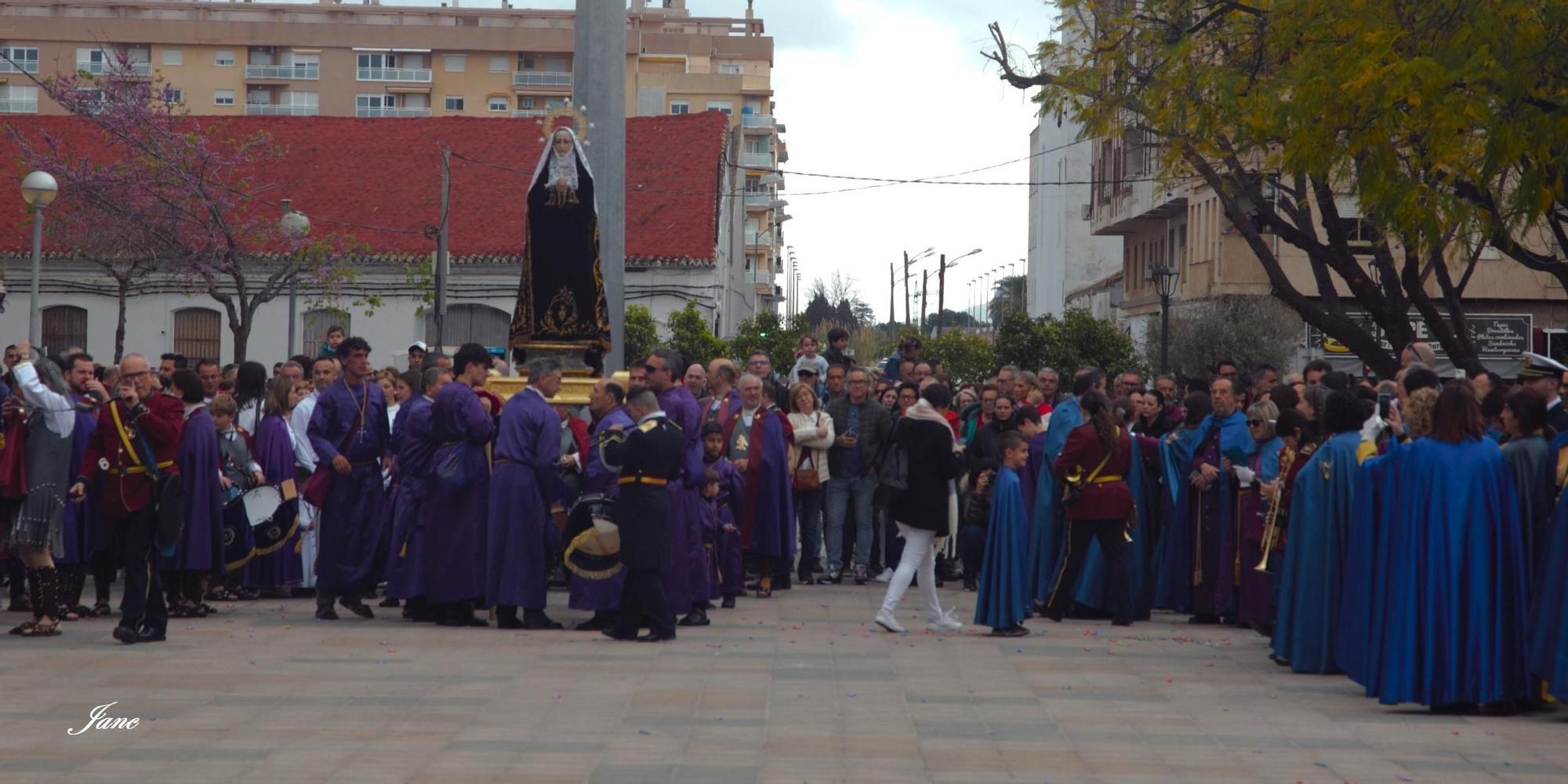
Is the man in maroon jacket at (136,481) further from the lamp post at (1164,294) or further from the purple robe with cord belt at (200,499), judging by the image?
the lamp post at (1164,294)

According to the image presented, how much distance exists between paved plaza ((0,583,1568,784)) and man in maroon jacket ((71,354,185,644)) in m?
0.27

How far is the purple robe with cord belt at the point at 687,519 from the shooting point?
503 inches

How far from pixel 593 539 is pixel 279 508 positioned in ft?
11.5

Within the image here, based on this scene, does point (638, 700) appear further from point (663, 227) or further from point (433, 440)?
point (663, 227)

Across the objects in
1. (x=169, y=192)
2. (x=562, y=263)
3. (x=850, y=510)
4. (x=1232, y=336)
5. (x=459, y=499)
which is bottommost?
(x=850, y=510)

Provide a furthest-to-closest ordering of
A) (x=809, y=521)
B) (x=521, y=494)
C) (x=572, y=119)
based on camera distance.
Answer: (x=572, y=119) < (x=809, y=521) < (x=521, y=494)

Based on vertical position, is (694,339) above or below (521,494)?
above

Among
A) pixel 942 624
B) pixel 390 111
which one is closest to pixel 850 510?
pixel 942 624

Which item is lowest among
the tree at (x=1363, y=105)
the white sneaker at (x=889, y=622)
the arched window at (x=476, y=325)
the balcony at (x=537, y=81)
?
the white sneaker at (x=889, y=622)

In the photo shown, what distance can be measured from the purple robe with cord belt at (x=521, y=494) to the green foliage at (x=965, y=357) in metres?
26.7

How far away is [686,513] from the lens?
12945 millimetres

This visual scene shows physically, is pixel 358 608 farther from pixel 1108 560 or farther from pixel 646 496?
pixel 1108 560

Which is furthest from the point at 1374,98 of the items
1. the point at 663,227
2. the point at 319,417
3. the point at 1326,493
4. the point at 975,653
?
the point at 663,227

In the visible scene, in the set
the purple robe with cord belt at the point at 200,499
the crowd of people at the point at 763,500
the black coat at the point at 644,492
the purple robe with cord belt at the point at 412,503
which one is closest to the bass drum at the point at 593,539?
the crowd of people at the point at 763,500
